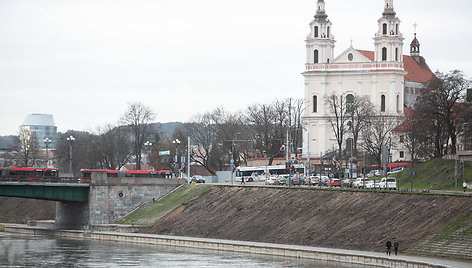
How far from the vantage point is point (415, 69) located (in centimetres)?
18688

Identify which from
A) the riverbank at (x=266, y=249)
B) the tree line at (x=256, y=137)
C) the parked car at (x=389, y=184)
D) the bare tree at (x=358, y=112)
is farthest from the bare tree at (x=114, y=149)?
the parked car at (x=389, y=184)

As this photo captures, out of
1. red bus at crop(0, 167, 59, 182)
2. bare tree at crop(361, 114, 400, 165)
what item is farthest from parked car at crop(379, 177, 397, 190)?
red bus at crop(0, 167, 59, 182)

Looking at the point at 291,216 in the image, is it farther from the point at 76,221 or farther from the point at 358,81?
the point at 358,81

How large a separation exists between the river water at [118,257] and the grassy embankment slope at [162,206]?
32.0 feet

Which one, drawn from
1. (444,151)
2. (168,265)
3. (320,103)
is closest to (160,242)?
(168,265)

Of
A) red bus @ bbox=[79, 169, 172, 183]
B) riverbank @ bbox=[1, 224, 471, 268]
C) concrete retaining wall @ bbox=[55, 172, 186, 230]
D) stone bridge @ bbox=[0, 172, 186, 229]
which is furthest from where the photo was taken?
red bus @ bbox=[79, 169, 172, 183]

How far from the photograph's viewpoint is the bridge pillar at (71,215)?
102938mm

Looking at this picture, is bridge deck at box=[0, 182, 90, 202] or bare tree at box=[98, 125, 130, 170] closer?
bridge deck at box=[0, 182, 90, 202]

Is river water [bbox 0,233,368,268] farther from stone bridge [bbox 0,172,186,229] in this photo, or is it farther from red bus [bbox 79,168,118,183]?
red bus [bbox 79,168,118,183]

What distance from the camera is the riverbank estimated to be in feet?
202

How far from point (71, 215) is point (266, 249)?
3887 cm

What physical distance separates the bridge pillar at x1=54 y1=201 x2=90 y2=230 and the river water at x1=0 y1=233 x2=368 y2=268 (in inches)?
518

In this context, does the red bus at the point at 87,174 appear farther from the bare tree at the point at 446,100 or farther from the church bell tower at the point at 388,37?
the church bell tower at the point at 388,37

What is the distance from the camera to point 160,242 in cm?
8569
